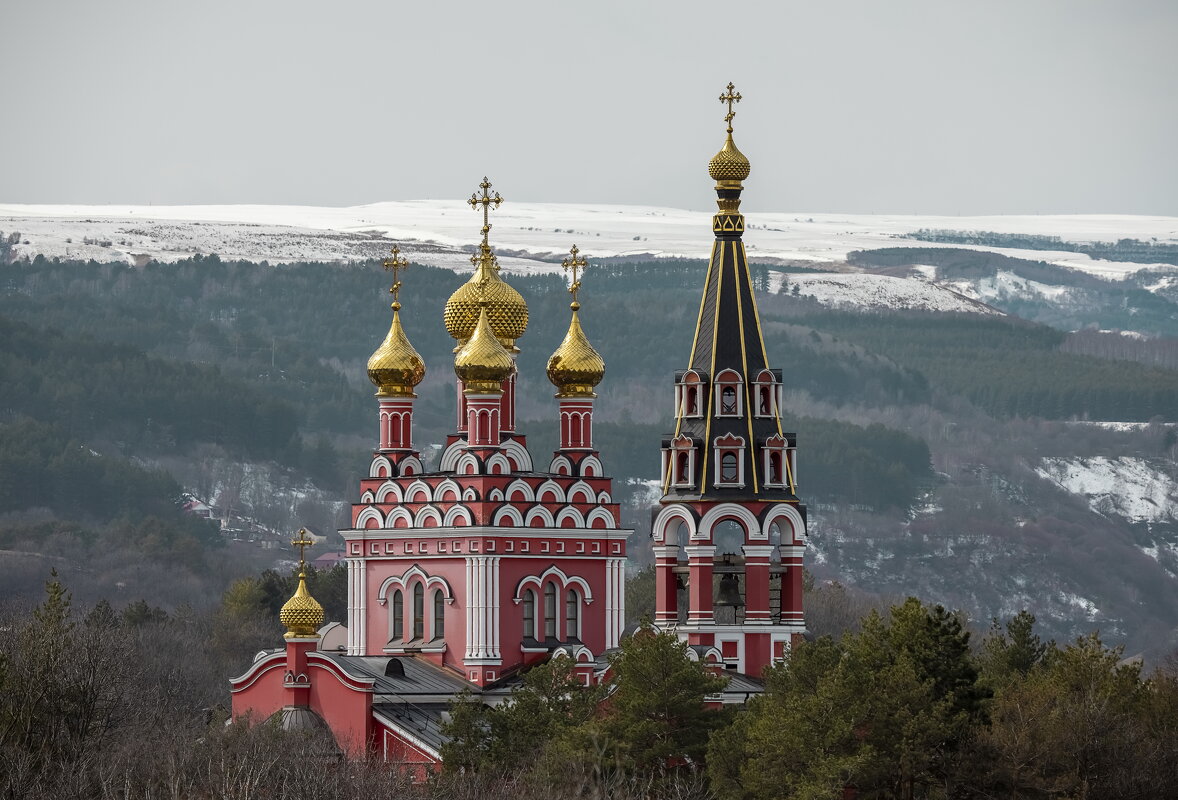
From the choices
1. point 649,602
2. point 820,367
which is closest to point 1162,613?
point 820,367

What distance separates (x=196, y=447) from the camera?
163 metres

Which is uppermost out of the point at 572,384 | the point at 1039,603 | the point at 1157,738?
the point at 572,384

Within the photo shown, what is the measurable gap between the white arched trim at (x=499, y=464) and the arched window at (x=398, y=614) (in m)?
2.76

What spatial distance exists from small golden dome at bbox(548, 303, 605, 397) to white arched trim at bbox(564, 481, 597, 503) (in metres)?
2.34

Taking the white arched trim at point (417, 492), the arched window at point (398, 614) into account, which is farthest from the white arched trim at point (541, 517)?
the arched window at point (398, 614)

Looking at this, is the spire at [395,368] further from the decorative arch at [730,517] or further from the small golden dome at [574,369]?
the decorative arch at [730,517]

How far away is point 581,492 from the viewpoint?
56219mm

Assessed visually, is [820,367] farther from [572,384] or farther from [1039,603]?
[572,384]

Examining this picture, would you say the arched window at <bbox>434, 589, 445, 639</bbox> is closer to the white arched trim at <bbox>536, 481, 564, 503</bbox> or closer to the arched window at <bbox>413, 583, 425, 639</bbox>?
the arched window at <bbox>413, 583, 425, 639</bbox>

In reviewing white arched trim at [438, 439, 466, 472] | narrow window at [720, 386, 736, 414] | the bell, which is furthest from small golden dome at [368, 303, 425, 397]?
the bell

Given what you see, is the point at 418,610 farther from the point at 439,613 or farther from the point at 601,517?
the point at 601,517

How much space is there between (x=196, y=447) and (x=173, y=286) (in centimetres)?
3342

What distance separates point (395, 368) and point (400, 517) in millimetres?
3444

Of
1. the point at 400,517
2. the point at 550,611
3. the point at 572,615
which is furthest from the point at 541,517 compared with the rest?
the point at 400,517
